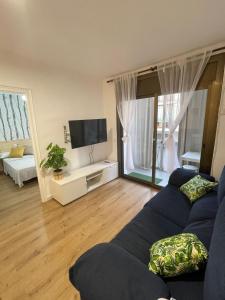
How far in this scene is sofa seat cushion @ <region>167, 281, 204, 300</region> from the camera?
0.81 m

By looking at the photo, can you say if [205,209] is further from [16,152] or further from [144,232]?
[16,152]

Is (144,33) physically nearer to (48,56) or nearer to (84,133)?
(48,56)

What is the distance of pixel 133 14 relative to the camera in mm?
1396

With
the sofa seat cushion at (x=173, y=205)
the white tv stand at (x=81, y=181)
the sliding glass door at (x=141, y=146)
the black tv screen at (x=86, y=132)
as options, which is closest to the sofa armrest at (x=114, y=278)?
the sofa seat cushion at (x=173, y=205)

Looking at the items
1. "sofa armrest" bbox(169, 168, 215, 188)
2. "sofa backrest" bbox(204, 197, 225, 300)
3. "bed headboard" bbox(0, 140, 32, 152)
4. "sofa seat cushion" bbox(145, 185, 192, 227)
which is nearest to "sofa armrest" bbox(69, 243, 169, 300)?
"sofa backrest" bbox(204, 197, 225, 300)

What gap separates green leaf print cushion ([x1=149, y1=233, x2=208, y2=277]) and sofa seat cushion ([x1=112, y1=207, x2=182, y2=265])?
223 mm

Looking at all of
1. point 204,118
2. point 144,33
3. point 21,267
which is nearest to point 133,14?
point 144,33

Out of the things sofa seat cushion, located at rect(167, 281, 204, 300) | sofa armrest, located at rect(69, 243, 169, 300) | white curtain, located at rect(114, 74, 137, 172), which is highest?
white curtain, located at rect(114, 74, 137, 172)

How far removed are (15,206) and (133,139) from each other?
282 cm

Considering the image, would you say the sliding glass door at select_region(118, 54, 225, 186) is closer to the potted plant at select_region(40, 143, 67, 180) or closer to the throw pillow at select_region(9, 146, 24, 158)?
the potted plant at select_region(40, 143, 67, 180)

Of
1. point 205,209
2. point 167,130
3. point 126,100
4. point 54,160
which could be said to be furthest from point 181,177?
point 54,160

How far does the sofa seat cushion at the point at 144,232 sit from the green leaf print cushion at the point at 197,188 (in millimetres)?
529

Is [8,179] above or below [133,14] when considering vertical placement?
below

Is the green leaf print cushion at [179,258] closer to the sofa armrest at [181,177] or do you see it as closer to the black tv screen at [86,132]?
the sofa armrest at [181,177]
